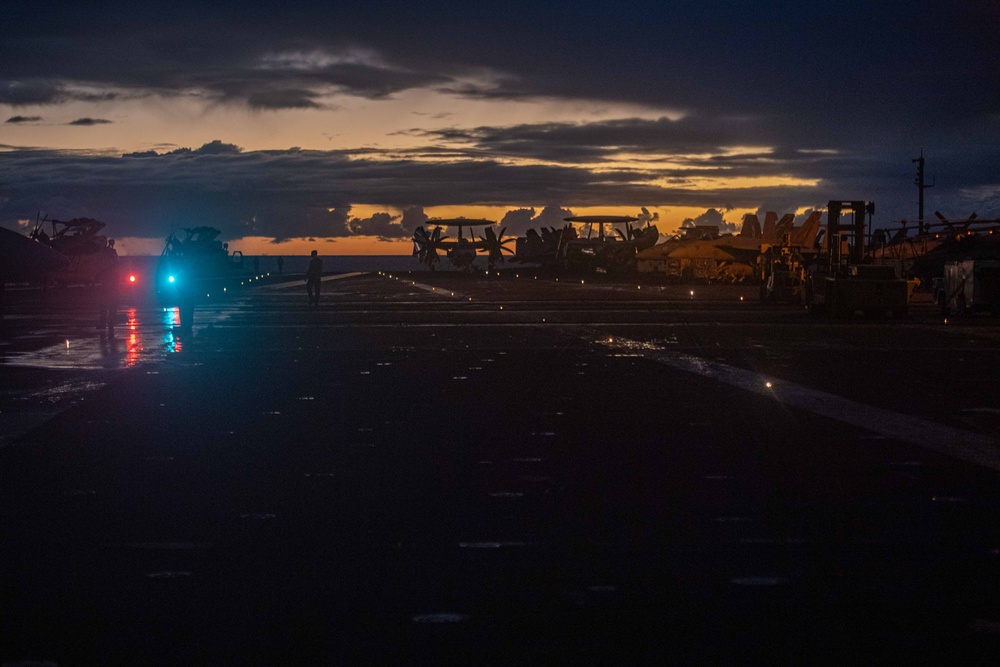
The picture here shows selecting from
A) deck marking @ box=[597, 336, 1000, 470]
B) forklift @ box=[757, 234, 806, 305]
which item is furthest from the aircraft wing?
forklift @ box=[757, 234, 806, 305]

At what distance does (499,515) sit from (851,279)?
92.9 feet

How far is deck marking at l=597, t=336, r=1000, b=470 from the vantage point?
34.2 ft

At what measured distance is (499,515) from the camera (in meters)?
7.66

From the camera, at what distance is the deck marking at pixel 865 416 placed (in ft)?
34.2

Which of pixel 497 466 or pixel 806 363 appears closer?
pixel 497 466

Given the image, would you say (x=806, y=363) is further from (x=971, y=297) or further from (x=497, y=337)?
(x=971, y=297)

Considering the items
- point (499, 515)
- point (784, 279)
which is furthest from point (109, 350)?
point (784, 279)

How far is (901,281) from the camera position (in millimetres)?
33188

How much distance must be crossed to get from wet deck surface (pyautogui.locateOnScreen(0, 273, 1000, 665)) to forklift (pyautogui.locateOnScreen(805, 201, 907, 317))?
51.6 feet

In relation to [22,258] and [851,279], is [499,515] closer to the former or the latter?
[22,258]

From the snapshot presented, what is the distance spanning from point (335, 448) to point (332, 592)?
187 inches

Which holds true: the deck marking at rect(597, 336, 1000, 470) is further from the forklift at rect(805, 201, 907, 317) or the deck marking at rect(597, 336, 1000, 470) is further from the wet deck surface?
the forklift at rect(805, 201, 907, 317)

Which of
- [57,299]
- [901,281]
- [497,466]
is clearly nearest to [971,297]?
[901,281]

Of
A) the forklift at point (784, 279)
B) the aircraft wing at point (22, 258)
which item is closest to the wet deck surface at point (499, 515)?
the aircraft wing at point (22, 258)
